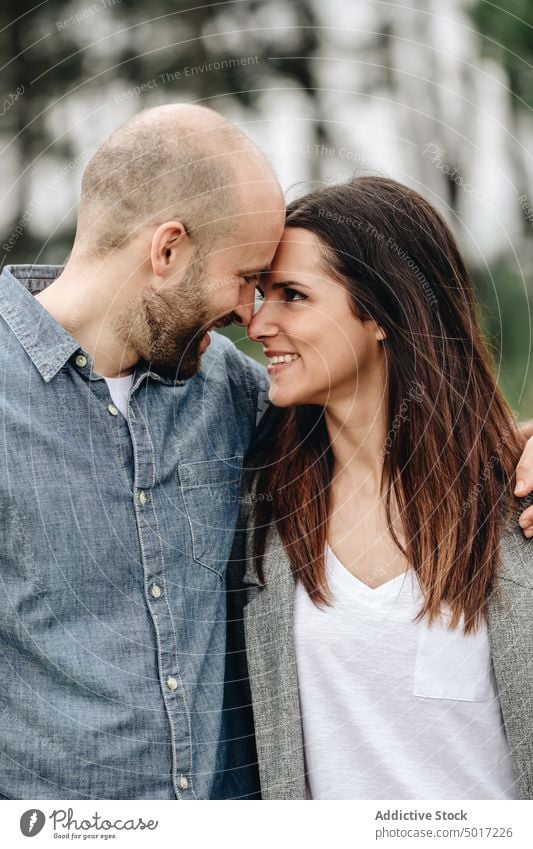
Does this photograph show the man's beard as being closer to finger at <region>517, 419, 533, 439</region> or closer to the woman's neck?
the woman's neck

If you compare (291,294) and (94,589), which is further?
(291,294)

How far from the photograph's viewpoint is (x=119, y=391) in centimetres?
172

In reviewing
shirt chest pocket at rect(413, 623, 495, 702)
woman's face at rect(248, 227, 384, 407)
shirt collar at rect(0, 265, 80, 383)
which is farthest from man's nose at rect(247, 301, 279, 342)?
shirt chest pocket at rect(413, 623, 495, 702)

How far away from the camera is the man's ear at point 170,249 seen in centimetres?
169

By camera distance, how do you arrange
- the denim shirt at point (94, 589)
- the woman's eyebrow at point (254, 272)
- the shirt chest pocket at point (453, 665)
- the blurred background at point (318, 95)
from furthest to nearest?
1. the blurred background at point (318, 95)
2. the woman's eyebrow at point (254, 272)
3. the shirt chest pocket at point (453, 665)
4. the denim shirt at point (94, 589)

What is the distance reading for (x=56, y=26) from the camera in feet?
10.1

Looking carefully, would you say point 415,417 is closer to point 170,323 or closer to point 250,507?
point 250,507

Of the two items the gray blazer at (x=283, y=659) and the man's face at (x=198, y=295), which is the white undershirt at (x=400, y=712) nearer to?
the gray blazer at (x=283, y=659)

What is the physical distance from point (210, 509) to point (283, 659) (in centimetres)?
31

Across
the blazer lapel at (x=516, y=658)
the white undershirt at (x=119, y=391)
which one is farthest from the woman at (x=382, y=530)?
the white undershirt at (x=119, y=391)

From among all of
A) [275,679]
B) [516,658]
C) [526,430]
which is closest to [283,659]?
[275,679]

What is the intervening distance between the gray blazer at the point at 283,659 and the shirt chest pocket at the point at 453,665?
0.03 meters
